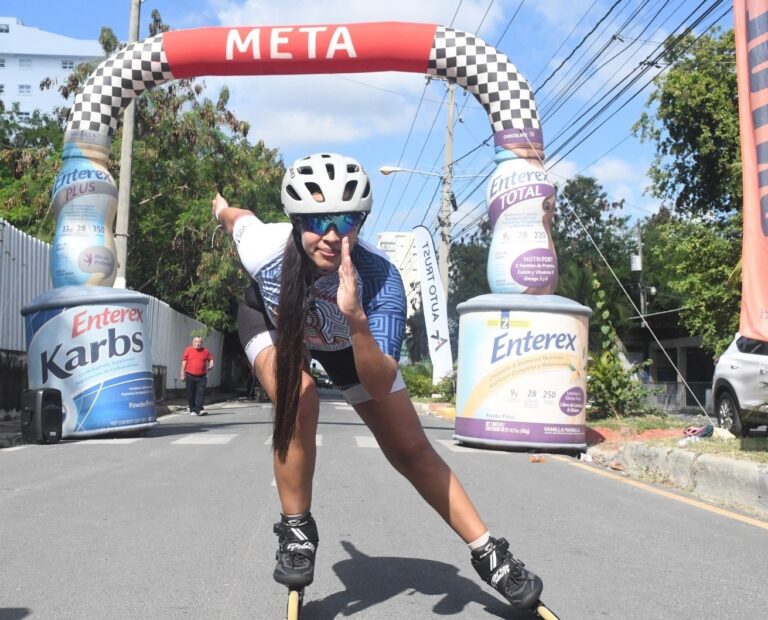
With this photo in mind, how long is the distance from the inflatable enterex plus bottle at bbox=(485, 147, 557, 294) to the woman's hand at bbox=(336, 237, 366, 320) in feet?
30.0

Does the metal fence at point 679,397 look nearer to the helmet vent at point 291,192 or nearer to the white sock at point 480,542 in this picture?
the white sock at point 480,542

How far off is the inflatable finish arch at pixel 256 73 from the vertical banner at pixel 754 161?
4.61m

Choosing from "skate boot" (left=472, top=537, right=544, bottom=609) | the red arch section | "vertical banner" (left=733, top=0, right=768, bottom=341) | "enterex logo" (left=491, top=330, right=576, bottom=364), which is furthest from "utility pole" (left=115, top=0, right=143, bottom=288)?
"skate boot" (left=472, top=537, right=544, bottom=609)

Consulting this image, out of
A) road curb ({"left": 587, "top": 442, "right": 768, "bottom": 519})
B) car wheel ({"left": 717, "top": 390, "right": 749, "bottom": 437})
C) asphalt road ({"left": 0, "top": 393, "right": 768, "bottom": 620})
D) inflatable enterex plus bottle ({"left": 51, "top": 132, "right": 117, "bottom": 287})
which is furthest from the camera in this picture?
inflatable enterex plus bottle ({"left": 51, "top": 132, "right": 117, "bottom": 287})

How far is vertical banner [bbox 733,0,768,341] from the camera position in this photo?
7.63m

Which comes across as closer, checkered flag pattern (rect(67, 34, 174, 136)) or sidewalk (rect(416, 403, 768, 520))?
sidewalk (rect(416, 403, 768, 520))

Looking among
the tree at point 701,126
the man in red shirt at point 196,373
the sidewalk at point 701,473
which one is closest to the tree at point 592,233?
the tree at point 701,126

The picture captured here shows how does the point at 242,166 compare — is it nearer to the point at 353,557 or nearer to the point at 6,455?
the point at 6,455

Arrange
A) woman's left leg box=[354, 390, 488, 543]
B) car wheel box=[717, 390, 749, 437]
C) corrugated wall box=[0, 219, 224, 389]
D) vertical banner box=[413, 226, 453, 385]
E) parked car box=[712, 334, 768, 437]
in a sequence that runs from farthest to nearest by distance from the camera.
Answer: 1. vertical banner box=[413, 226, 453, 385]
2. corrugated wall box=[0, 219, 224, 389]
3. car wheel box=[717, 390, 749, 437]
4. parked car box=[712, 334, 768, 437]
5. woman's left leg box=[354, 390, 488, 543]

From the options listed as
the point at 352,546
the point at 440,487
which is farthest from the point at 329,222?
the point at 352,546

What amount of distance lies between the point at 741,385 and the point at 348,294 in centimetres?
1044

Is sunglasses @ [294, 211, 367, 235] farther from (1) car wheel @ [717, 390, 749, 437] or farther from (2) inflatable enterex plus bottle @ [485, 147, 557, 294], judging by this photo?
(1) car wheel @ [717, 390, 749, 437]

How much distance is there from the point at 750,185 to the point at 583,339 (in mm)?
4629

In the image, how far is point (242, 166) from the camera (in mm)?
30406
